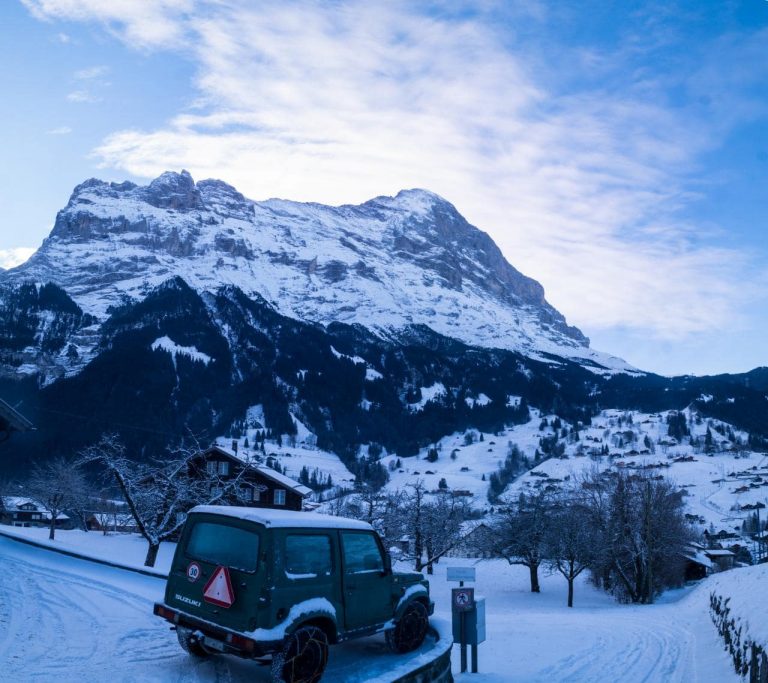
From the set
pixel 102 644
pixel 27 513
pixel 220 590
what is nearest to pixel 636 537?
pixel 102 644

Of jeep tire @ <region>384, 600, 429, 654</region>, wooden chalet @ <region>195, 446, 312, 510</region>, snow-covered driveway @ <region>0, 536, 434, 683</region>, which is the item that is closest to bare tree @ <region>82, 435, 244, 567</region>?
snow-covered driveway @ <region>0, 536, 434, 683</region>

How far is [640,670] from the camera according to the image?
535 inches

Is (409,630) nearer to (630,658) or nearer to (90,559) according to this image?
(630,658)

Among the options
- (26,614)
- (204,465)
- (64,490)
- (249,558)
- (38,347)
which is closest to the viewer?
(249,558)

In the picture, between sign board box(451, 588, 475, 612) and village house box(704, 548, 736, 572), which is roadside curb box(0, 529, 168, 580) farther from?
village house box(704, 548, 736, 572)

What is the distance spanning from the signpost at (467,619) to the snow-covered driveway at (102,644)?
1.53 metres

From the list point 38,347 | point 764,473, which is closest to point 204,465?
point 38,347

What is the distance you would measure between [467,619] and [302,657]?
5247mm

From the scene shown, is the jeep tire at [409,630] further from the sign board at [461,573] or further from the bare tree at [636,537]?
the bare tree at [636,537]

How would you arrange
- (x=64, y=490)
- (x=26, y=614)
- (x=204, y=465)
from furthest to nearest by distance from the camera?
(x=204, y=465)
(x=64, y=490)
(x=26, y=614)

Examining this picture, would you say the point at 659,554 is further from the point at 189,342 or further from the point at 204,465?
the point at 189,342

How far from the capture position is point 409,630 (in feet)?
32.6

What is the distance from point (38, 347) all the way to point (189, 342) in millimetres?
40794

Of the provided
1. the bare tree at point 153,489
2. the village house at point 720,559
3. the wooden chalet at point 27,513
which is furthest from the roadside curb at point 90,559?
the village house at point 720,559
